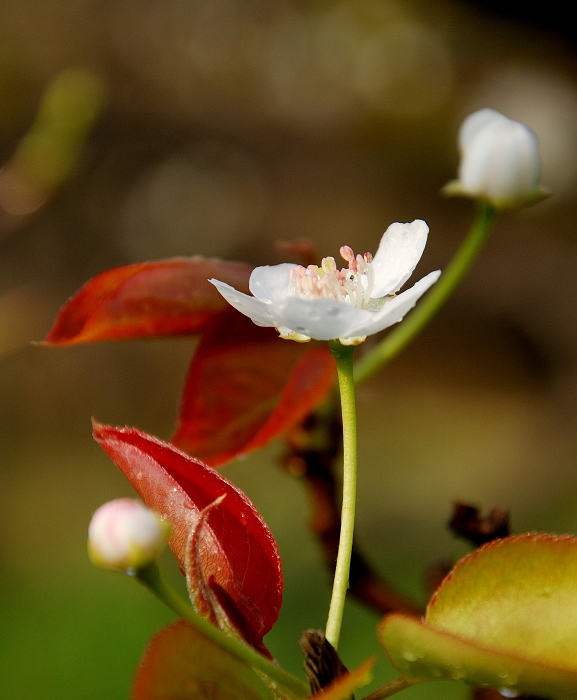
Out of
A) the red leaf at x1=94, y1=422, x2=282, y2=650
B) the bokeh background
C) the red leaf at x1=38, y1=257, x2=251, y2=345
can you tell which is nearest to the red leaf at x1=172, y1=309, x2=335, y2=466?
the red leaf at x1=38, y1=257, x2=251, y2=345

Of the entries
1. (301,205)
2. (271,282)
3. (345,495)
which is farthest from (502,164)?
(301,205)

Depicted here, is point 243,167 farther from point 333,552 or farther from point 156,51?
point 333,552

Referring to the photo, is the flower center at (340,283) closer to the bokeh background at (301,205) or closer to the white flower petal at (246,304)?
the white flower petal at (246,304)

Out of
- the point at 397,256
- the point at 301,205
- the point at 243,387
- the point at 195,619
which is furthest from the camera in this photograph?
the point at 301,205

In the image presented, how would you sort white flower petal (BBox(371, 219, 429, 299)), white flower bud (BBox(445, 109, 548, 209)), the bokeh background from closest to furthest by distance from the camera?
1. white flower petal (BBox(371, 219, 429, 299))
2. white flower bud (BBox(445, 109, 548, 209))
3. the bokeh background

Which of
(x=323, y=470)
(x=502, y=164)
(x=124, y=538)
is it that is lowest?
(x=323, y=470)

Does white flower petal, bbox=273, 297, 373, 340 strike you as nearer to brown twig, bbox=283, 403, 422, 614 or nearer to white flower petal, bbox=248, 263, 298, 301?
white flower petal, bbox=248, 263, 298, 301

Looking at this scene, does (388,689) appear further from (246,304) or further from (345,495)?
(246,304)
